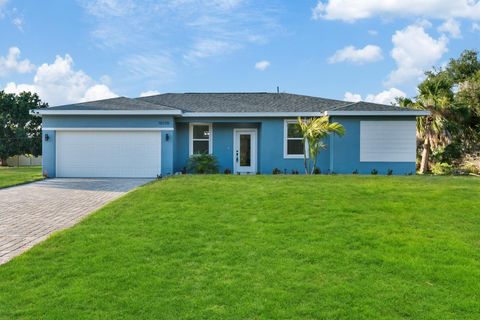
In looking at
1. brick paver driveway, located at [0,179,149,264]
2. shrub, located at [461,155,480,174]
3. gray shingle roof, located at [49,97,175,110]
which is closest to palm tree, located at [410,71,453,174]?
shrub, located at [461,155,480,174]

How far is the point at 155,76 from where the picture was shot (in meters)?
23.4

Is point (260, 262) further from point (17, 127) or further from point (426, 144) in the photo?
point (17, 127)

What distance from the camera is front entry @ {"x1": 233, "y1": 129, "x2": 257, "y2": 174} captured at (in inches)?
719

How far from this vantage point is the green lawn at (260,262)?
397 cm

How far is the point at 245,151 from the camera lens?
18375 millimetres

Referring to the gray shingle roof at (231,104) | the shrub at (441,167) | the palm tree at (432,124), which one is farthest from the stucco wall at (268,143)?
the palm tree at (432,124)

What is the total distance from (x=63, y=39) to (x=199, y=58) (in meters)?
7.49

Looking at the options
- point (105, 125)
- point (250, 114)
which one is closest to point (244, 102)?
point (250, 114)

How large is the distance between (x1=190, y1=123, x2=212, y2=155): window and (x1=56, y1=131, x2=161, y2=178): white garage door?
1931mm

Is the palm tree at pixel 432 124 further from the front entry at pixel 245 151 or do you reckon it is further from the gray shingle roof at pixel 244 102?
the front entry at pixel 245 151

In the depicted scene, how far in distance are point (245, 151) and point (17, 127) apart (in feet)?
78.0

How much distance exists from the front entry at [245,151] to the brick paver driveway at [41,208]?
21.6ft

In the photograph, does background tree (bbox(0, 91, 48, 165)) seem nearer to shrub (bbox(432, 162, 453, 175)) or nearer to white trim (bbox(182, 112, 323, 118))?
white trim (bbox(182, 112, 323, 118))

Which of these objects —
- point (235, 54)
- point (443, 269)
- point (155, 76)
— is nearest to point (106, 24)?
point (155, 76)
